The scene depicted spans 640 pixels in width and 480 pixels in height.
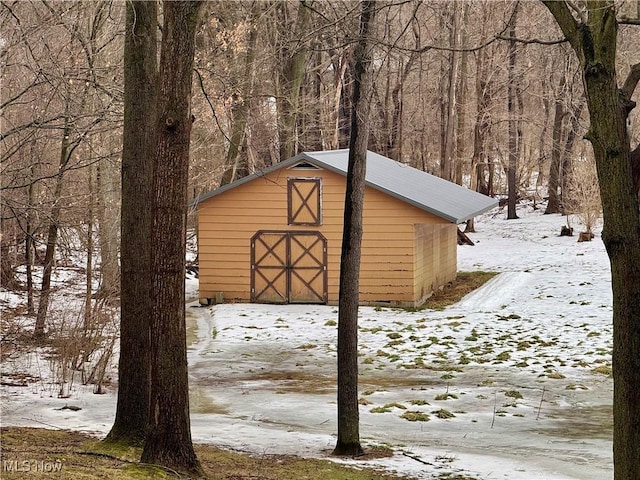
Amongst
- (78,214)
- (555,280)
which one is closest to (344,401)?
(78,214)

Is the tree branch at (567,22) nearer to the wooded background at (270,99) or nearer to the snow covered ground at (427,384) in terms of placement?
the wooded background at (270,99)

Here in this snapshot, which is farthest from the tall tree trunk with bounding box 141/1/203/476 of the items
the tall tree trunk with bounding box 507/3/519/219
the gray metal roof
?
the tall tree trunk with bounding box 507/3/519/219

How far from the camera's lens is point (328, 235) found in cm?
2391

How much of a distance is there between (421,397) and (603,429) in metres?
3.02

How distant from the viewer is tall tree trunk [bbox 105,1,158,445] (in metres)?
9.02

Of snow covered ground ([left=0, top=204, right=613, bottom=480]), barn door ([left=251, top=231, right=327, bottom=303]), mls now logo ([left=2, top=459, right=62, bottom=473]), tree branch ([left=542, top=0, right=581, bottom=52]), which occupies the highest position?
tree branch ([left=542, top=0, right=581, bottom=52])

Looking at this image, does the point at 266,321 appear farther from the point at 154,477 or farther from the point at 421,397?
the point at 154,477

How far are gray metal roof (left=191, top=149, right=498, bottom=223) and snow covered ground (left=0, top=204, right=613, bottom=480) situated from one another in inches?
98.7

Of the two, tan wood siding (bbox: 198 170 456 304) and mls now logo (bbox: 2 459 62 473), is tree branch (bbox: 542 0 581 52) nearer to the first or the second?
mls now logo (bbox: 2 459 62 473)

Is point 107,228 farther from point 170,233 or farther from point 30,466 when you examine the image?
point 30,466

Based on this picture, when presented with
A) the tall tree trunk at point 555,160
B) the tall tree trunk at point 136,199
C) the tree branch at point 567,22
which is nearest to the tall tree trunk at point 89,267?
the tall tree trunk at point 136,199

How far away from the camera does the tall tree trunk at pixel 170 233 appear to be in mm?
7309

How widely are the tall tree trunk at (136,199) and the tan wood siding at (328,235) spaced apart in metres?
14.1

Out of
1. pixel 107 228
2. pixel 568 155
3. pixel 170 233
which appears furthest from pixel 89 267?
pixel 568 155
